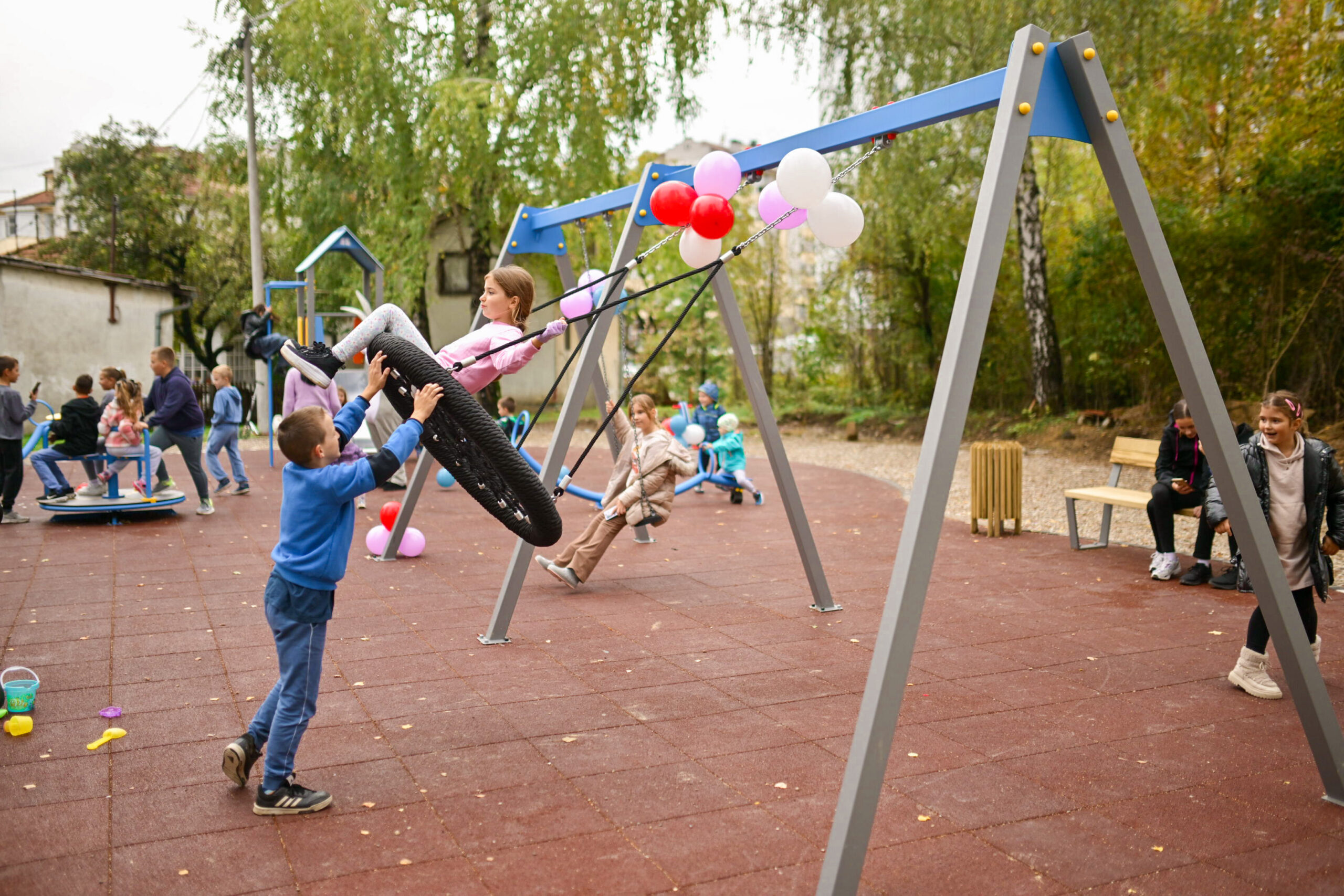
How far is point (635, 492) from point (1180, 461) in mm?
3907

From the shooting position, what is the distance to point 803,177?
4.49 meters

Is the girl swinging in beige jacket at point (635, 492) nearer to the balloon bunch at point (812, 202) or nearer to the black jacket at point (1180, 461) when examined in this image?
the balloon bunch at point (812, 202)

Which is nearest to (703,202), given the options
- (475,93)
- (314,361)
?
(314,361)

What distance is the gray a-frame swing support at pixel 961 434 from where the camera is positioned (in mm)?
2727

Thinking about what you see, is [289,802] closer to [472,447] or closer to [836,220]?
[472,447]

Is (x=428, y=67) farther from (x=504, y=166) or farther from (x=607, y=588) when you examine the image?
(x=607, y=588)

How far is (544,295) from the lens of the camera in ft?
86.6

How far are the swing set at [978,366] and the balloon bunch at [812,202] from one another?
0.78 feet

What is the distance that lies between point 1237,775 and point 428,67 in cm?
1683

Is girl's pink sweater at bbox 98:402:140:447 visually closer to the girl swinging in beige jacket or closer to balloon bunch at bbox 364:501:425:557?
balloon bunch at bbox 364:501:425:557

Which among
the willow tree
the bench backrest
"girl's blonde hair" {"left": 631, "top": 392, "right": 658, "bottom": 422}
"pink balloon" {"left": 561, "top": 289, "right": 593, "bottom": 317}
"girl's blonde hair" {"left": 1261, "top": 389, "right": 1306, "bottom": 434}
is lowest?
the bench backrest

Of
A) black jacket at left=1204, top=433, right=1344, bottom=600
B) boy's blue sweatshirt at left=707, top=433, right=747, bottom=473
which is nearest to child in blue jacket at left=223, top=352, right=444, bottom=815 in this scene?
black jacket at left=1204, top=433, right=1344, bottom=600

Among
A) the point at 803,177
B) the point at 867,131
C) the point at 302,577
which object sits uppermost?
the point at 867,131

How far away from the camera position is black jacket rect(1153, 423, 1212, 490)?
716 cm
